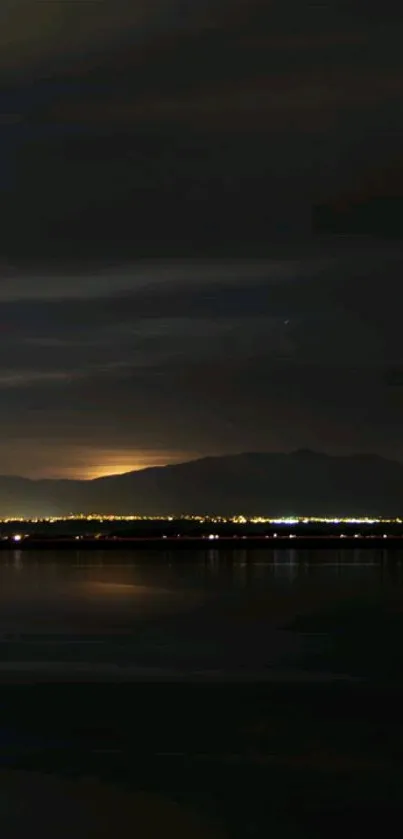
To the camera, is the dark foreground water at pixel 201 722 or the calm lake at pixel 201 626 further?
the calm lake at pixel 201 626

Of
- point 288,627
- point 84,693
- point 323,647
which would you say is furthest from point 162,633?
point 84,693

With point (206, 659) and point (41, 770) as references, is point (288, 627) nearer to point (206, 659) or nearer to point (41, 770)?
point (206, 659)

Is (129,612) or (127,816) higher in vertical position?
(129,612)

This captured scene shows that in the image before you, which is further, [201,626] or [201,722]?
[201,626]

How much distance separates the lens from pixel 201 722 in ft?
113

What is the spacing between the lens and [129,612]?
235ft

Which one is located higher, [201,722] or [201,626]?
[201,626]

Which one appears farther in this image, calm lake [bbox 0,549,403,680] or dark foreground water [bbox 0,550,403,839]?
calm lake [bbox 0,549,403,680]

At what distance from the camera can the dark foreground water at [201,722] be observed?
25094 mm

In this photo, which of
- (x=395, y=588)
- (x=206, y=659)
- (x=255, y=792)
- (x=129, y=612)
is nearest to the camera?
(x=255, y=792)

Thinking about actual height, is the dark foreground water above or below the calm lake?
below

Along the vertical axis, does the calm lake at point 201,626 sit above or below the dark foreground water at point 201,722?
above

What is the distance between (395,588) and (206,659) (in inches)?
1781

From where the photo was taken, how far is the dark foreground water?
988 inches
